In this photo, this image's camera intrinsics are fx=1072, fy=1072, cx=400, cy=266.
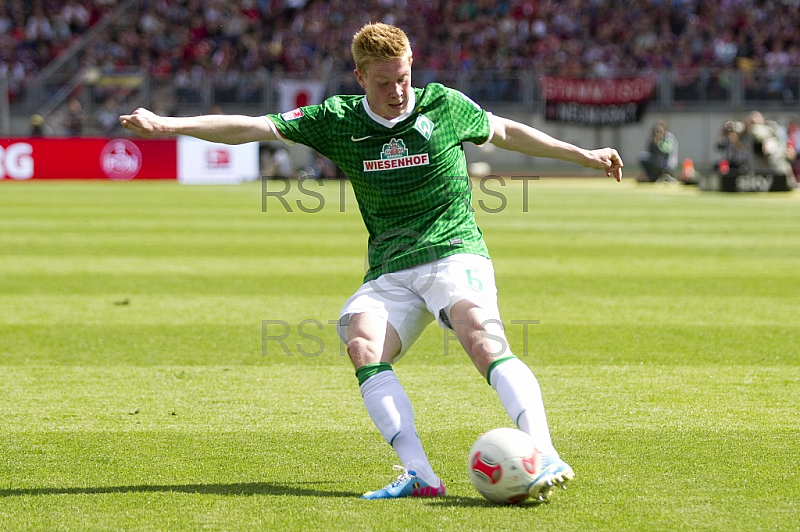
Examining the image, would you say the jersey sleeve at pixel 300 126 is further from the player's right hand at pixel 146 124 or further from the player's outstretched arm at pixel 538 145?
the player's outstretched arm at pixel 538 145

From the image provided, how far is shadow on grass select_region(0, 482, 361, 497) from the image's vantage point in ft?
14.9

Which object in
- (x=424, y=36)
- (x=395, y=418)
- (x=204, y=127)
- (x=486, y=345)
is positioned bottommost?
(x=395, y=418)

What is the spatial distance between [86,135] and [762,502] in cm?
3129

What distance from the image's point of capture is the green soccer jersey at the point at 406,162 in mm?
4801

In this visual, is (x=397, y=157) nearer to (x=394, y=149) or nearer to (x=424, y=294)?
(x=394, y=149)

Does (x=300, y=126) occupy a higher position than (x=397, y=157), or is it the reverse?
(x=300, y=126)

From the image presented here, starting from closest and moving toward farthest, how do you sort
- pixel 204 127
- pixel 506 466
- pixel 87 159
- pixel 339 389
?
pixel 506 466, pixel 204 127, pixel 339 389, pixel 87 159

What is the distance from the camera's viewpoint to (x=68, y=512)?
428cm

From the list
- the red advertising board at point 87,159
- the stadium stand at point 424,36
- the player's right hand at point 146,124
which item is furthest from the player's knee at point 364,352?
the stadium stand at point 424,36

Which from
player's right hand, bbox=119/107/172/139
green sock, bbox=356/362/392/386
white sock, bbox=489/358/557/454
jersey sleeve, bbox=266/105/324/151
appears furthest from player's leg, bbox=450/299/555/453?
player's right hand, bbox=119/107/172/139

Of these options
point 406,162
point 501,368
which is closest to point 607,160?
point 406,162

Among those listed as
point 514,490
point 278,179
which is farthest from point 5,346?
point 278,179

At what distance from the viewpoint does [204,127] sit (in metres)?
4.73

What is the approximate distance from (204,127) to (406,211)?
97cm
